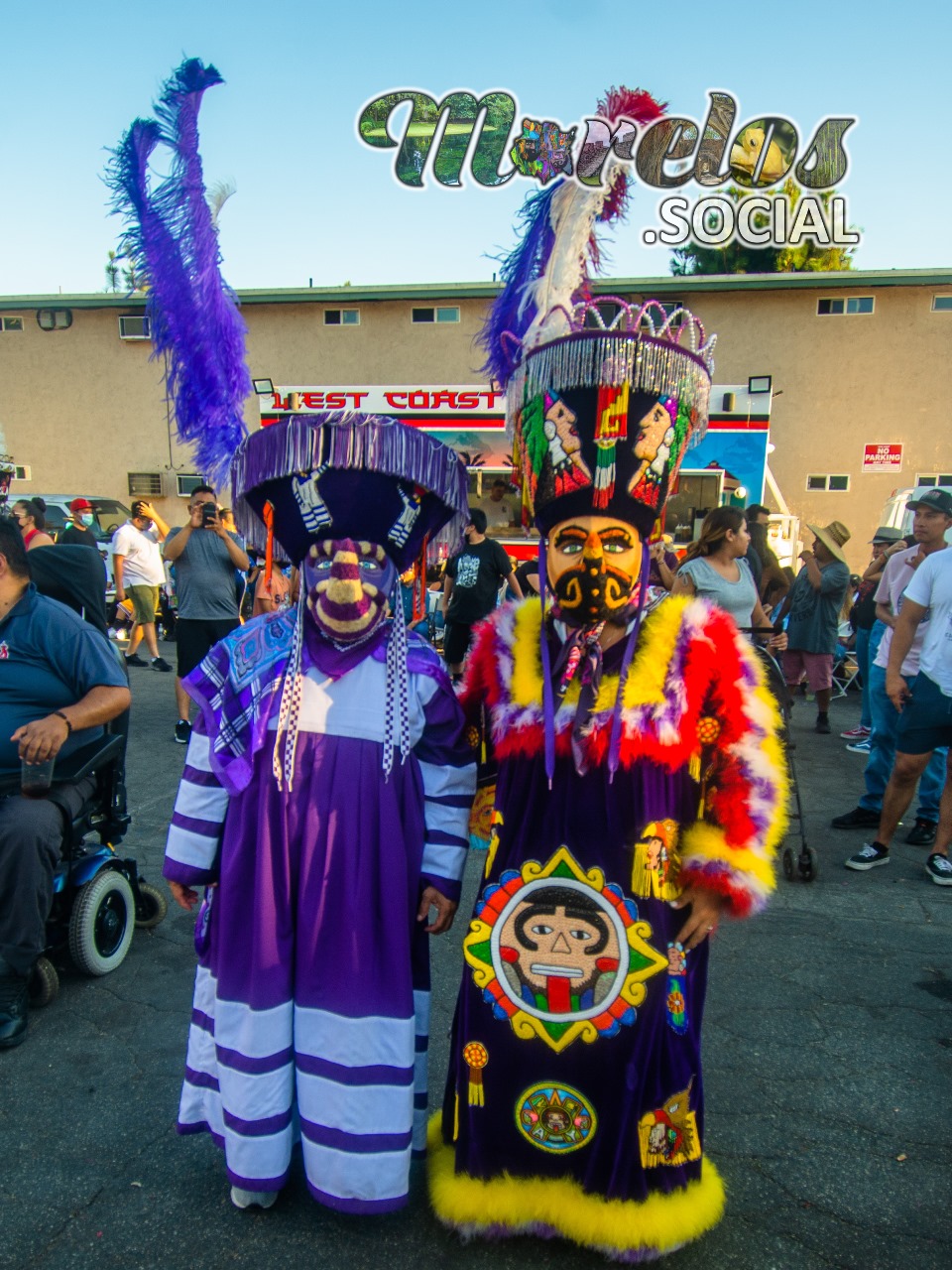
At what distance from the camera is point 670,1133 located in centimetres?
201

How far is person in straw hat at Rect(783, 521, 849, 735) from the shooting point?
7637 millimetres

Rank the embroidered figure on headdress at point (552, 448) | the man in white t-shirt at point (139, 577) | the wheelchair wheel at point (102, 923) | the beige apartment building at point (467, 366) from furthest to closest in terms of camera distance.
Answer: the beige apartment building at point (467, 366)
the man in white t-shirt at point (139, 577)
the wheelchair wheel at point (102, 923)
the embroidered figure on headdress at point (552, 448)

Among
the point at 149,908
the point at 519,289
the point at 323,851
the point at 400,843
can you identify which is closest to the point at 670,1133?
the point at 400,843

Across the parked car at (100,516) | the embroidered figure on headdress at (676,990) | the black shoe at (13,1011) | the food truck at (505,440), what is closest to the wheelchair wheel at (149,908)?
the black shoe at (13,1011)

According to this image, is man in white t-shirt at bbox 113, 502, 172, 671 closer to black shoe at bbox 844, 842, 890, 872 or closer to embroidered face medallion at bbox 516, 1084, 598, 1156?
black shoe at bbox 844, 842, 890, 872

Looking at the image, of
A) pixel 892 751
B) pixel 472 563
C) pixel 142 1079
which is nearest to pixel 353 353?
pixel 472 563

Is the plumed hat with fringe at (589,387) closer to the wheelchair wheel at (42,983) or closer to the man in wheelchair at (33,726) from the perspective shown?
→ the man in wheelchair at (33,726)

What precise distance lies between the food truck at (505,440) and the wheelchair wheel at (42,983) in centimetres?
825

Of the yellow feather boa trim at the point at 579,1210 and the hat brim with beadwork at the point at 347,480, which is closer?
the yellow feather boa trim at the point at 579,1210

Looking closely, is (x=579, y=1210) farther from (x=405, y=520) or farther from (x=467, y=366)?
(x=467, y=366)

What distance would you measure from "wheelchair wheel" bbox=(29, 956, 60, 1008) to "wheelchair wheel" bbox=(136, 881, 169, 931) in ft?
1.74

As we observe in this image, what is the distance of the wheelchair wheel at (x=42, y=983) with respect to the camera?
3117 mm

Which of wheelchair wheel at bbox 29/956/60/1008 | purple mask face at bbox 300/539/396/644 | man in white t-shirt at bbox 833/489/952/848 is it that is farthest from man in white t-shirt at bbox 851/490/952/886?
wheelchair wheel at bbox 29/956/60/1008

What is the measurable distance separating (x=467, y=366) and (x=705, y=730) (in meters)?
17.6
